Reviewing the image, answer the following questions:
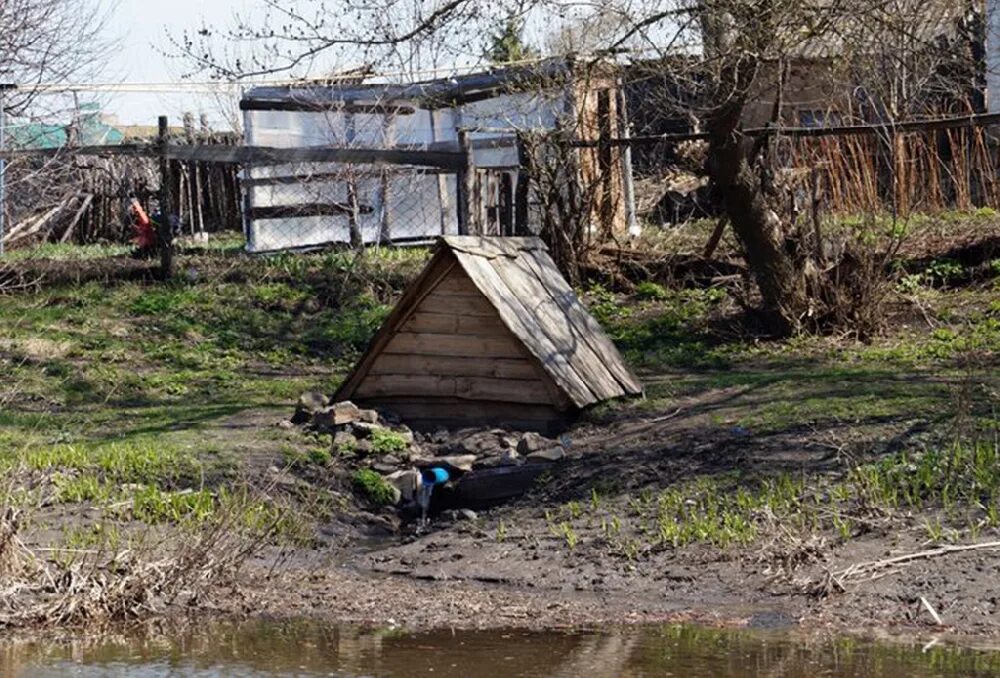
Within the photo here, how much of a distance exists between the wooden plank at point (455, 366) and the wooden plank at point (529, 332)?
0.14m

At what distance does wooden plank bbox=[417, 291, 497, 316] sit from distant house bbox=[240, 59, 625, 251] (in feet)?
22.0

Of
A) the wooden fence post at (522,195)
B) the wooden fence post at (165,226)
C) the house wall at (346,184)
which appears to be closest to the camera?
the wooden fence post at (522,195)

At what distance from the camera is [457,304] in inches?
437

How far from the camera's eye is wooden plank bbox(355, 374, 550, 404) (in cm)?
1093

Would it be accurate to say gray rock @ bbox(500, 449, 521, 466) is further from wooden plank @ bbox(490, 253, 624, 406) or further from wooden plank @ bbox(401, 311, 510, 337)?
wooden plank @ bbox(401, 311, 510, 337)

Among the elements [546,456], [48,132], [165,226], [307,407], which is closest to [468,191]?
[165,226]

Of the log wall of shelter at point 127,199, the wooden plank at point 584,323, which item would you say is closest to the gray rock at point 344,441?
the wooden plank at point 584,323

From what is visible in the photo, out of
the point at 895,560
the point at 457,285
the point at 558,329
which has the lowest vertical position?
the point at 895,560

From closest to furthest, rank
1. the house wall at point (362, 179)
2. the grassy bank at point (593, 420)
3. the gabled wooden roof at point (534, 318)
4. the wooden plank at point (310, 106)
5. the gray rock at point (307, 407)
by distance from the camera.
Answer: the grassy bank at point (593, 420), the gabled wooden roof at point (534, 318), the gray rock at point (307, 407), the house wall at point (362, 179), the wooden plank at point (310, 106)

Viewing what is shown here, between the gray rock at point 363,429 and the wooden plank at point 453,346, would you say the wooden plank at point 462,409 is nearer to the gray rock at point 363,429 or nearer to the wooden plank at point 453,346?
the wooden plank at point 453,346

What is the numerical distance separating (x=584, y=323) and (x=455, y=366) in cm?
104

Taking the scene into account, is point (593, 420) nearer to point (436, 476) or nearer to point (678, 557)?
point (436, 476)

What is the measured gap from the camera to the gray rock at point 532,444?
1030 centimetres

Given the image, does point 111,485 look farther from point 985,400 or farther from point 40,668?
point 985,400
